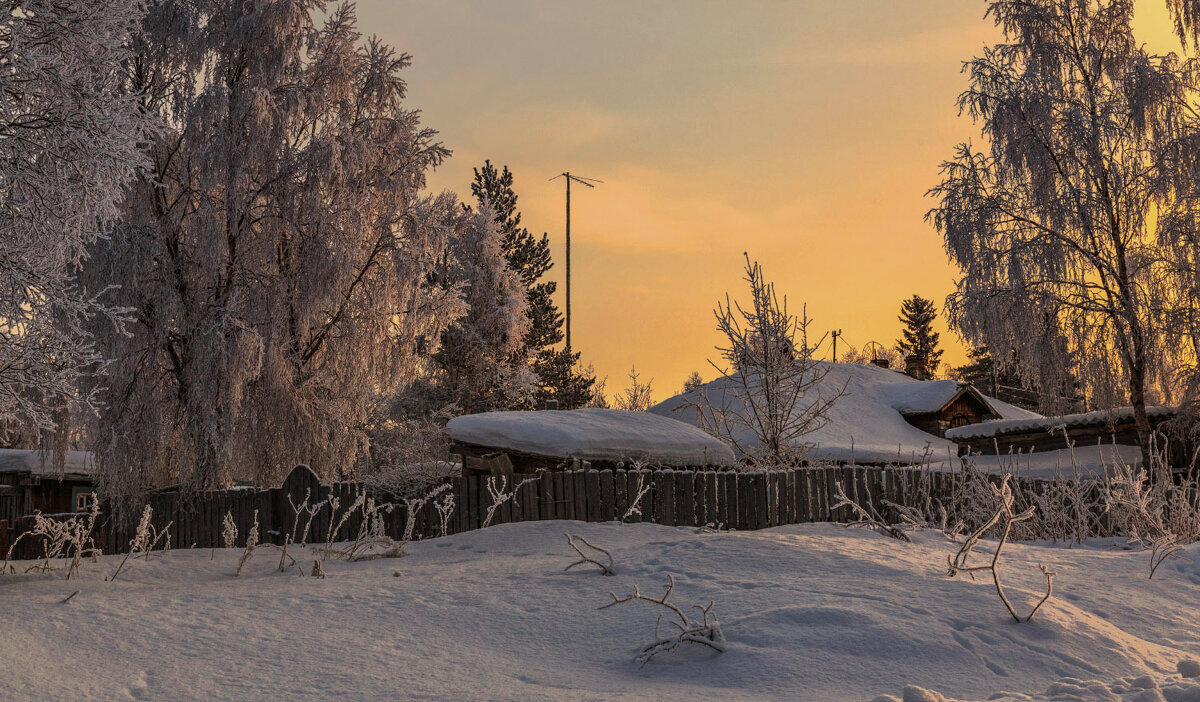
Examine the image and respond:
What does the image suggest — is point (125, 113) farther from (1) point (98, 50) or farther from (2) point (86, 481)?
(2) point (86, 481)

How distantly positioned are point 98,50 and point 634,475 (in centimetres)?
773

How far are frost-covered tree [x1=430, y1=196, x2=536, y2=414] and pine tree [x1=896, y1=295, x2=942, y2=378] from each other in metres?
39.4

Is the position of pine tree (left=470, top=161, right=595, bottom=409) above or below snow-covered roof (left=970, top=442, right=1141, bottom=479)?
above

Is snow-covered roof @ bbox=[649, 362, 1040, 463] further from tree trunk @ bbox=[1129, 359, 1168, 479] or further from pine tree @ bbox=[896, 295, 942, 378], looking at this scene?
pine tree @ bbox=[896, 295, 942, 378]

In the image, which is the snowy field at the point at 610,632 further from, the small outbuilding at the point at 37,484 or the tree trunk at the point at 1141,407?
the small outbuilding at the point at 37,484

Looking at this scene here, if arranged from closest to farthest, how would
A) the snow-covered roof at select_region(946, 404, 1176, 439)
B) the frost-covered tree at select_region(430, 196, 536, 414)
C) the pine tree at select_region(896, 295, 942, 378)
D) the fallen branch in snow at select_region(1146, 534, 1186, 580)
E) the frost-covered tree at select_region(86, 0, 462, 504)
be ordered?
the fallen branch in snow at select_region(1146, 534, 1186, 580) < the frost-covered tree at select_region(86, 0, 462, 504) < the snow-covered roof at select_region(946, 404, 1176, 439) < the frost-covered tree at select_region(430, 196, 536, 414) < the pine tree at select_region(896, 295, 942, 378)

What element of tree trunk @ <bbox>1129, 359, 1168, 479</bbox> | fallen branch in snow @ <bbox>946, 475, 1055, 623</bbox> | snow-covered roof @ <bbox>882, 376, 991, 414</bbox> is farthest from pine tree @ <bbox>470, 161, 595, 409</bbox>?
fallen branch in snow @ <bbox>946, 475, 1055, 623</bbox>

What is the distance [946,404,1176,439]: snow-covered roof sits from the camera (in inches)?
798

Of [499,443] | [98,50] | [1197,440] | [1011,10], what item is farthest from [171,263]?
[1197,440]

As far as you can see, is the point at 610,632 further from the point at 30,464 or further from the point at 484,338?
the point at 484,338

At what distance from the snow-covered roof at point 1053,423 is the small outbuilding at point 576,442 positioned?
7363mm

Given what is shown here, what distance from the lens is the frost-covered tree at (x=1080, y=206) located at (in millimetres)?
19797

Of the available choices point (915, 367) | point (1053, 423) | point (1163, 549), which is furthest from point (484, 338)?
point (1163, 549)

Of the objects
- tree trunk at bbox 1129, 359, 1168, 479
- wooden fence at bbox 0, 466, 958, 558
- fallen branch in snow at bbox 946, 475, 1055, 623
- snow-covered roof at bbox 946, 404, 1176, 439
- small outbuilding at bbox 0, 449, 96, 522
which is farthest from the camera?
small outbuilding at bbox 0, 449, 96, 522
